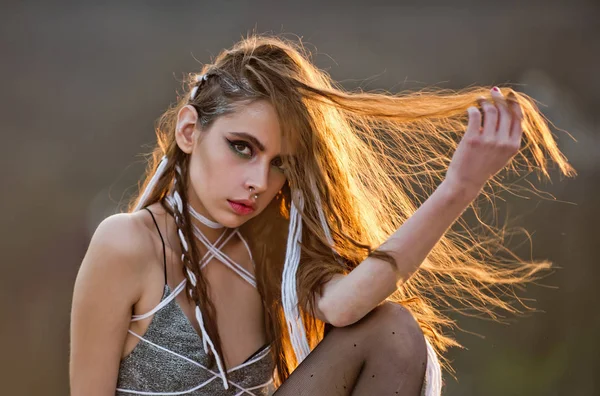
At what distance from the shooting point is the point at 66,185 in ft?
13.1

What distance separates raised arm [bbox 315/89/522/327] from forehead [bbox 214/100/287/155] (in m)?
0.32

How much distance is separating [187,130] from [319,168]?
0.31 metres

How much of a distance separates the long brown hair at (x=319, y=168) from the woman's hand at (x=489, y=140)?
80 mm

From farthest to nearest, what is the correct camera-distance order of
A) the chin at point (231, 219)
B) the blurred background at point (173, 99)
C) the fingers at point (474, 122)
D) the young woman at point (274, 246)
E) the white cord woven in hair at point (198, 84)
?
1. the blurred background at point (173, 99)
2. the white cord woven in hair at point (198, 84)
3. the chin at point (231, 219)
4. the young woman at point (274, 246)
5. the fingers at point (474, 122)

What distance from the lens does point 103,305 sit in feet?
5.98

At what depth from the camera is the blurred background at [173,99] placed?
386 cm

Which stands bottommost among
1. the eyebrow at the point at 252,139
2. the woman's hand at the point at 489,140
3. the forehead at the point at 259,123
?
the eyebrow at the point at 252,139

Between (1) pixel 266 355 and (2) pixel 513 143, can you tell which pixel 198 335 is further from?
(2) pixel 513 143

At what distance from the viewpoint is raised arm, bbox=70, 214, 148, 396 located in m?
1.82

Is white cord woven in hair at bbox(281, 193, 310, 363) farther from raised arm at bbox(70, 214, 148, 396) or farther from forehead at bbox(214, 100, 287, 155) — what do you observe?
raised arm at bbox(70, 214, 148, 396)

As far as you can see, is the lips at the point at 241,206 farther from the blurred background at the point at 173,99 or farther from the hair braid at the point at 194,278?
the blurred background at the point at 173,99

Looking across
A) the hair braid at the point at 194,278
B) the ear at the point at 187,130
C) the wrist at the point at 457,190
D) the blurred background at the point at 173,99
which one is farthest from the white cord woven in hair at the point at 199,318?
the blurred background at the point at 173,99

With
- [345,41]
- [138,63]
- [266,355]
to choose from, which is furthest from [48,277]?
[266,355]

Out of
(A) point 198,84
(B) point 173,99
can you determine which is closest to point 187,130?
(A) point 198,84
